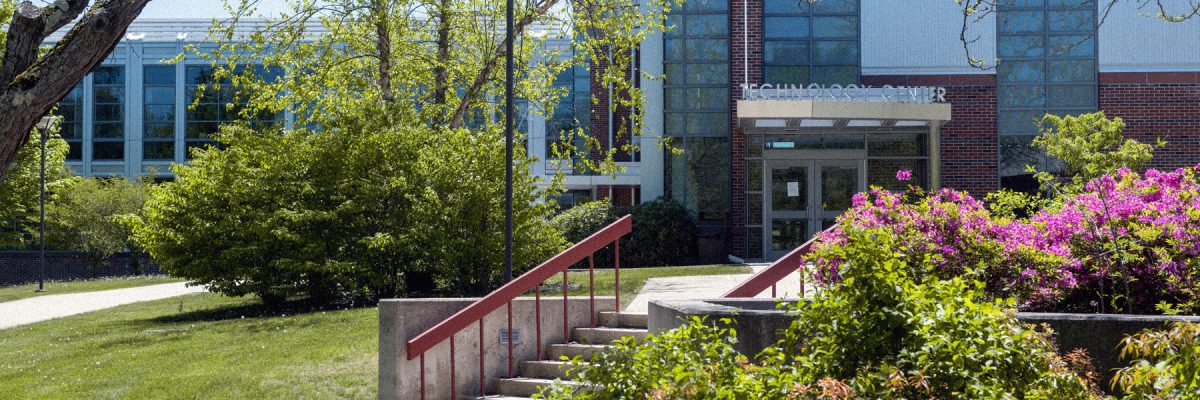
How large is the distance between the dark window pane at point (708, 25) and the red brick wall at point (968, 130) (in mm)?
4243

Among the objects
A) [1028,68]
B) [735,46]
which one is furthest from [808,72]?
[1028,68]

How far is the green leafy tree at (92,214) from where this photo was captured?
3891 cm

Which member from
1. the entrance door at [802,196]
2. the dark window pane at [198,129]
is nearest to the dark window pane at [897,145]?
the entrance door at [802,196]

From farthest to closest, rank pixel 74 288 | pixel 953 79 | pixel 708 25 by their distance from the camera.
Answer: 1. pixel 708 25
2. pixel 74 288
3. pixel 953 79

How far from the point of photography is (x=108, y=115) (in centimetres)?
4516

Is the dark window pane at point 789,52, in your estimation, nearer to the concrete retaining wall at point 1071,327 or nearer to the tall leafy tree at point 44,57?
the concrete retaining wall at point 1071,327

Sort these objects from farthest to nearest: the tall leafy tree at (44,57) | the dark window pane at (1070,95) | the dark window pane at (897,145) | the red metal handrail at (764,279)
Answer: the dark window pane at (1070,95)
the dark window pane at (897,145)
the red metal handrail at (764,279)
the tall leafy tree at (44,57)

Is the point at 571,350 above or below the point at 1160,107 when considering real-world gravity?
below

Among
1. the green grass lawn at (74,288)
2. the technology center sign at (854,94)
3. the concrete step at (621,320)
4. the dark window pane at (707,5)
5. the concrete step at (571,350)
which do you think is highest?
the dark window pane at (707,5)

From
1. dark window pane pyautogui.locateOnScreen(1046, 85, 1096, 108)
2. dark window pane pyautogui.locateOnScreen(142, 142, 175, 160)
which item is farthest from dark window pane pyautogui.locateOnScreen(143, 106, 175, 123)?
dark window pane pyautogui.locateOnScreen(1046, 85, 1096, 108)

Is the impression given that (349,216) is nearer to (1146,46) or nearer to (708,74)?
(708,74)

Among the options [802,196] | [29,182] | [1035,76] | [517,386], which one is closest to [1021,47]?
[1035,76]

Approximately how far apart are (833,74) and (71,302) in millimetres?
17947

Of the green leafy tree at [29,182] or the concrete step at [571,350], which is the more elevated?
the green leafy tree at [29,182]
